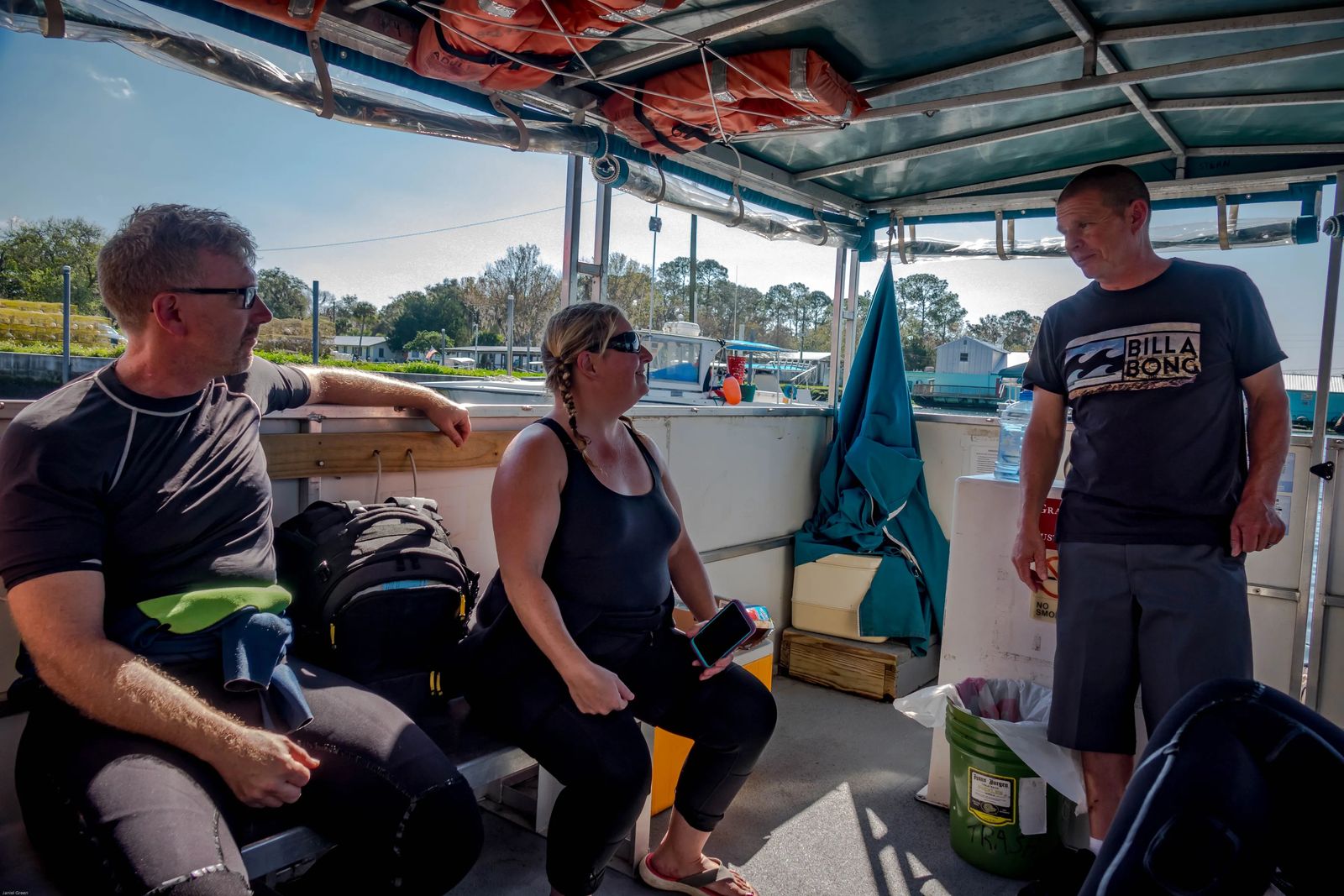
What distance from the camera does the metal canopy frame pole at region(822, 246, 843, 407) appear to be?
15.5 feet

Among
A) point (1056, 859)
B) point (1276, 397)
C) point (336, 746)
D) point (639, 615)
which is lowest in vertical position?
point (1056, 859)

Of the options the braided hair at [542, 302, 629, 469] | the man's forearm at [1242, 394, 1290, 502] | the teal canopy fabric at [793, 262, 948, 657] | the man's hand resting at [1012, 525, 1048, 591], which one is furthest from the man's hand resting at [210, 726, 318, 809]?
the teal canopy fabric at [793, 262, 948, 657]

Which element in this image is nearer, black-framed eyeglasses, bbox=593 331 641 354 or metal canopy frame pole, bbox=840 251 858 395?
black-framed eyeglasses, bbox=593 331 641 354

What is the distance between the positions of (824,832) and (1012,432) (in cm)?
206

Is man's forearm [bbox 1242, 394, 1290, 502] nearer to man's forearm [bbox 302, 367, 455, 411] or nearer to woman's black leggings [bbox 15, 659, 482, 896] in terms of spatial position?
woman's black leggings [bbox 15, 659, 482, 896]

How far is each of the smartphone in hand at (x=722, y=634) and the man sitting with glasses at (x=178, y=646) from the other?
0.69 metres

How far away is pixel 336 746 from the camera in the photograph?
5.28 ft

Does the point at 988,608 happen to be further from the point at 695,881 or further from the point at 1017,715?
the point at 695,881

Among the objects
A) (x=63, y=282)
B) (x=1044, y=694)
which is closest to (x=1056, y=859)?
(x=1044, y=694)

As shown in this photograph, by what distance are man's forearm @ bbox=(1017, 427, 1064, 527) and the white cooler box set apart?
61.3 inches

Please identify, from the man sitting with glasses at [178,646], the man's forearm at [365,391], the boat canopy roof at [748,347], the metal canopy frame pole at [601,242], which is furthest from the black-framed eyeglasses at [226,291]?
the boat canopy roof at [748,347]

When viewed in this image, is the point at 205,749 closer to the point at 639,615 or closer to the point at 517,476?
the point at 517,476

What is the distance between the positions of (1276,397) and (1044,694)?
3.64 feet

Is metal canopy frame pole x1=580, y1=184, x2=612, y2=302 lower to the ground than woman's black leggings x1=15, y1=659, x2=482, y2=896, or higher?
higher
